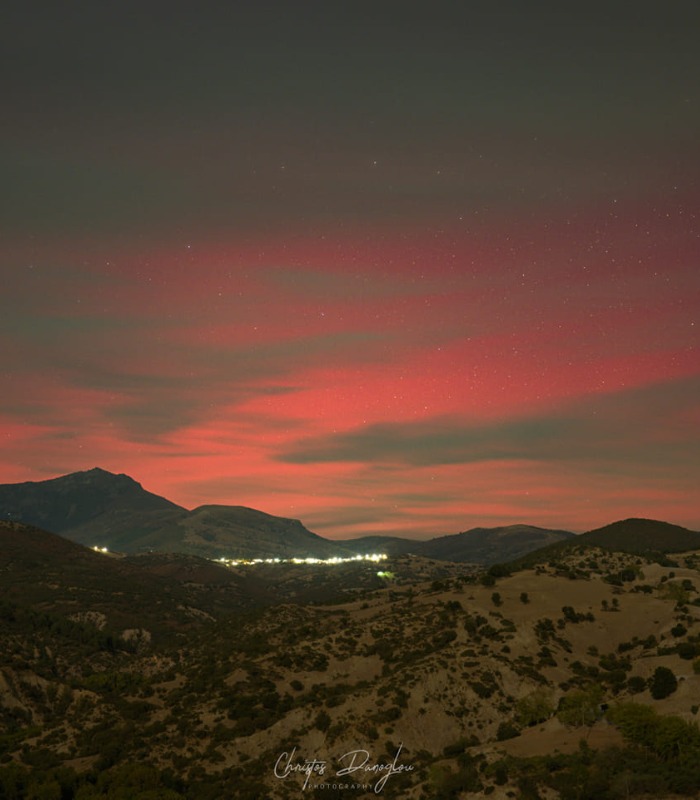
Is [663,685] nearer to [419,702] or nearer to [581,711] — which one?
[581,711]

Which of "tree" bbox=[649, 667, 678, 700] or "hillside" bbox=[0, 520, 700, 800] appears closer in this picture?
"hillside" bbox=[0, 520, 700, 800]

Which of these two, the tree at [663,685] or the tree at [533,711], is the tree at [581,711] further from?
the tree at [533,711]

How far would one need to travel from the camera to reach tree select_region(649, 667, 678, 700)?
55.4 metres

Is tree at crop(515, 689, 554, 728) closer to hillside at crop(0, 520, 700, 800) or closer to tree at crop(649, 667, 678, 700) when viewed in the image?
hillside at crop(0, 520, 700, 800)

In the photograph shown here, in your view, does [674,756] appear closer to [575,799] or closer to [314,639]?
[575,799]

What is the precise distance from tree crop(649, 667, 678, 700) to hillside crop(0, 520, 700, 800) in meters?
0.23

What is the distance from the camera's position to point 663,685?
56.2 meters

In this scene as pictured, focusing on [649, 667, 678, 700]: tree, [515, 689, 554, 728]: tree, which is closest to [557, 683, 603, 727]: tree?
[649, 667, 678, 700]: tree

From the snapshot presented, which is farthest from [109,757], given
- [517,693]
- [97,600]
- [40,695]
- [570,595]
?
[97,600]

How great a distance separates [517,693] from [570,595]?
31434 mm

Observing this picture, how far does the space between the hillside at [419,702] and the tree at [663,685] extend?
225mm

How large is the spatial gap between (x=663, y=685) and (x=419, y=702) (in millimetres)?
23146

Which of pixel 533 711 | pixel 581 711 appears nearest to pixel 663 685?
pixel 581 711

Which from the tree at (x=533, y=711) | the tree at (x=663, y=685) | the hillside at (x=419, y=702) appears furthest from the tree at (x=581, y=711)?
the tree at (x=533, y=711)
